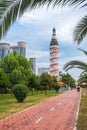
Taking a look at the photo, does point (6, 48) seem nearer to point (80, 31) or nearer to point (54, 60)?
point (80, 31)

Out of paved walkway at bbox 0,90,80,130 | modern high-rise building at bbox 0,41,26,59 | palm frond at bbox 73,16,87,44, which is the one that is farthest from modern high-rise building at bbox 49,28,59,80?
palm frond at bbox 73,16,87,44

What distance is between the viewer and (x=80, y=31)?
1021cm

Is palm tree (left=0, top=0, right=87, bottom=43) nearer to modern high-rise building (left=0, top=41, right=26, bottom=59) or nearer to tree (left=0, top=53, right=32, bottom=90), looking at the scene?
modern high-rise building (left=0, top=41, right=26, bottom=59)

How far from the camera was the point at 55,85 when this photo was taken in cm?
8488

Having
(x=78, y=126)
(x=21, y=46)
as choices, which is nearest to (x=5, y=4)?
(x=78, y=126)

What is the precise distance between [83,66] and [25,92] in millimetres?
18017

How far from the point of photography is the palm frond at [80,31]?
974 cm

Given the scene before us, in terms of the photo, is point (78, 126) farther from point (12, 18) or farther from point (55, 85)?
point (55, 85)

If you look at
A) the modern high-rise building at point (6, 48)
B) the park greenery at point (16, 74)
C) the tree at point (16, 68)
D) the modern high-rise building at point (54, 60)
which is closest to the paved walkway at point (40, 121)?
the modern high-rise building at point (6, 48)

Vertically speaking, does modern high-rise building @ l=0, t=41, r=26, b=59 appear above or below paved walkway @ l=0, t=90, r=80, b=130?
above

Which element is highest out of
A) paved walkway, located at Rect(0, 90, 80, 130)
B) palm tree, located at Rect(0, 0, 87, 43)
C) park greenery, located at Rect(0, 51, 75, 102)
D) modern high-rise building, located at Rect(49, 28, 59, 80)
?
modern high-rise building, located at Rect(49, 28, 59, 80)

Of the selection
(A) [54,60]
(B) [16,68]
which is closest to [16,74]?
(B) [16,68]

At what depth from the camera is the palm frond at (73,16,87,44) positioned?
9.74 metres

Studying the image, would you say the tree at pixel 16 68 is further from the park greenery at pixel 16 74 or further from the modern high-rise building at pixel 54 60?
the modern high-rise building at pixel 54 60
